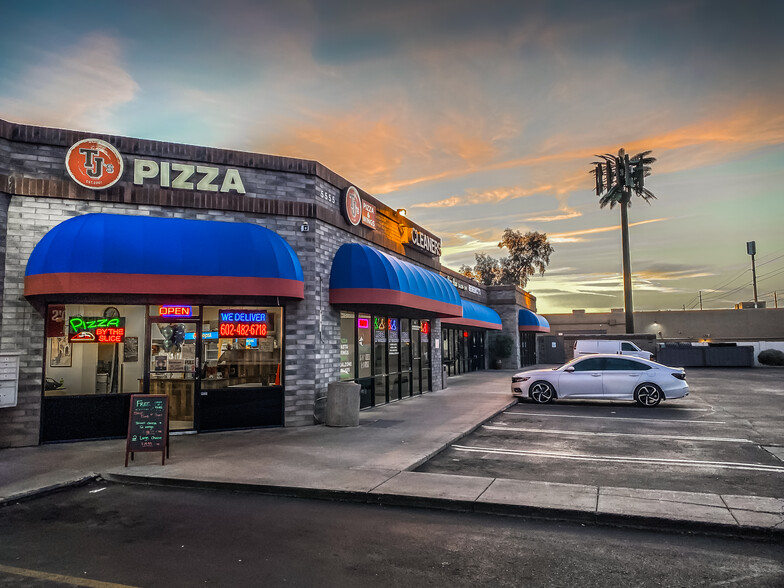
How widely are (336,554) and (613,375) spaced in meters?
13.1

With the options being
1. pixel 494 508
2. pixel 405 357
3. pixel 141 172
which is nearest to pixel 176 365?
pixel 141 172

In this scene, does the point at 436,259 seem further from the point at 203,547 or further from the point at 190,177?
the point at 203,547

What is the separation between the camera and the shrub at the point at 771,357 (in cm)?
3781

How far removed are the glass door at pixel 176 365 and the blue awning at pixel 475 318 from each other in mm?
14167

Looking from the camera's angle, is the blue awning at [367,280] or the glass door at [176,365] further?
the blue awning at [367,280]

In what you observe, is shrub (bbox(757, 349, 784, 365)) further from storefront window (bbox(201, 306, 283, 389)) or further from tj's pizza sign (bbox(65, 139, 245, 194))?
tj's pizza sign (bbox(65, 139, 245, 194))

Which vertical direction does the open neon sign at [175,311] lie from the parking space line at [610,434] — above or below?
above

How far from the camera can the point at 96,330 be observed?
35.8 feet

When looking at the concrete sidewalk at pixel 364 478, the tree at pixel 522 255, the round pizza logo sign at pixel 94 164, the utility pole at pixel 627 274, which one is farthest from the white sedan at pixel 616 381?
the tree at pixel 522 255

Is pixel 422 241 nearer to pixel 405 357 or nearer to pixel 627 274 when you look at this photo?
pixel 405 357

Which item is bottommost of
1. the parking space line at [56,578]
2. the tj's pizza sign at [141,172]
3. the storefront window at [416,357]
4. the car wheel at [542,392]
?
the parking space line at [56,578]

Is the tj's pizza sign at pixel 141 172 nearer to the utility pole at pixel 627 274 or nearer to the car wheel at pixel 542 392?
the car wheel at pixel 542 392

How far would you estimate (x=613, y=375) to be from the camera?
16.2 m

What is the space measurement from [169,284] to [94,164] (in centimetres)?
308
